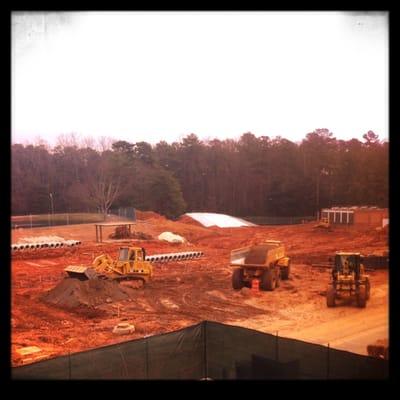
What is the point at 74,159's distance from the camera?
15.1 feet

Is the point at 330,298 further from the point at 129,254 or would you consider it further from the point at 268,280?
the point at 129,254

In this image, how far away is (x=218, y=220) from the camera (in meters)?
4.91

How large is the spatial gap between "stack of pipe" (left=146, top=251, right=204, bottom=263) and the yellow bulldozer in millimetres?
83

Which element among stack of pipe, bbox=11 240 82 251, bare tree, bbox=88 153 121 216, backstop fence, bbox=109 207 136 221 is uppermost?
bare tree, bbox=88 153 121 216

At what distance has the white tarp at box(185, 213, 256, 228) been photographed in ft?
15.9

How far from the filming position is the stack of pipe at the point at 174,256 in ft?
16.1

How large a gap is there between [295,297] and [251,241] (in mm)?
745

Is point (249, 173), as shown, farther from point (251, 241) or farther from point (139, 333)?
point (139, 333)

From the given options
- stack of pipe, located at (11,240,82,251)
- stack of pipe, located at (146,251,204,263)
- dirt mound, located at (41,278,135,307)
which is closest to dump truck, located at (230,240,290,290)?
stack of pipe, located at (146,251,204,263)

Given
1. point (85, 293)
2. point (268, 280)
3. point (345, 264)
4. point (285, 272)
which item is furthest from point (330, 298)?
point (85, 293)

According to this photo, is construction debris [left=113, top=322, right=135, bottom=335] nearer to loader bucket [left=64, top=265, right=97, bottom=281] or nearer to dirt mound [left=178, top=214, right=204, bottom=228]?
loader bucket [left=64, top=265, right=97, bottom=281]

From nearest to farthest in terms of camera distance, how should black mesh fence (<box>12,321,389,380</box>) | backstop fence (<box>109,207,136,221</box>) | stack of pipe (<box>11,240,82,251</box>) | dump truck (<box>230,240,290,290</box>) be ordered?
black mesh fence (<box>12,321,389,380</box>), stack of pipe (<box>11,240,82,251</box>), backstop fence (<box>109,207,136,221</box>), dump truck (<box>230,240,290,290</box>)

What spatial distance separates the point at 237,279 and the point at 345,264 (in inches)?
45.2
